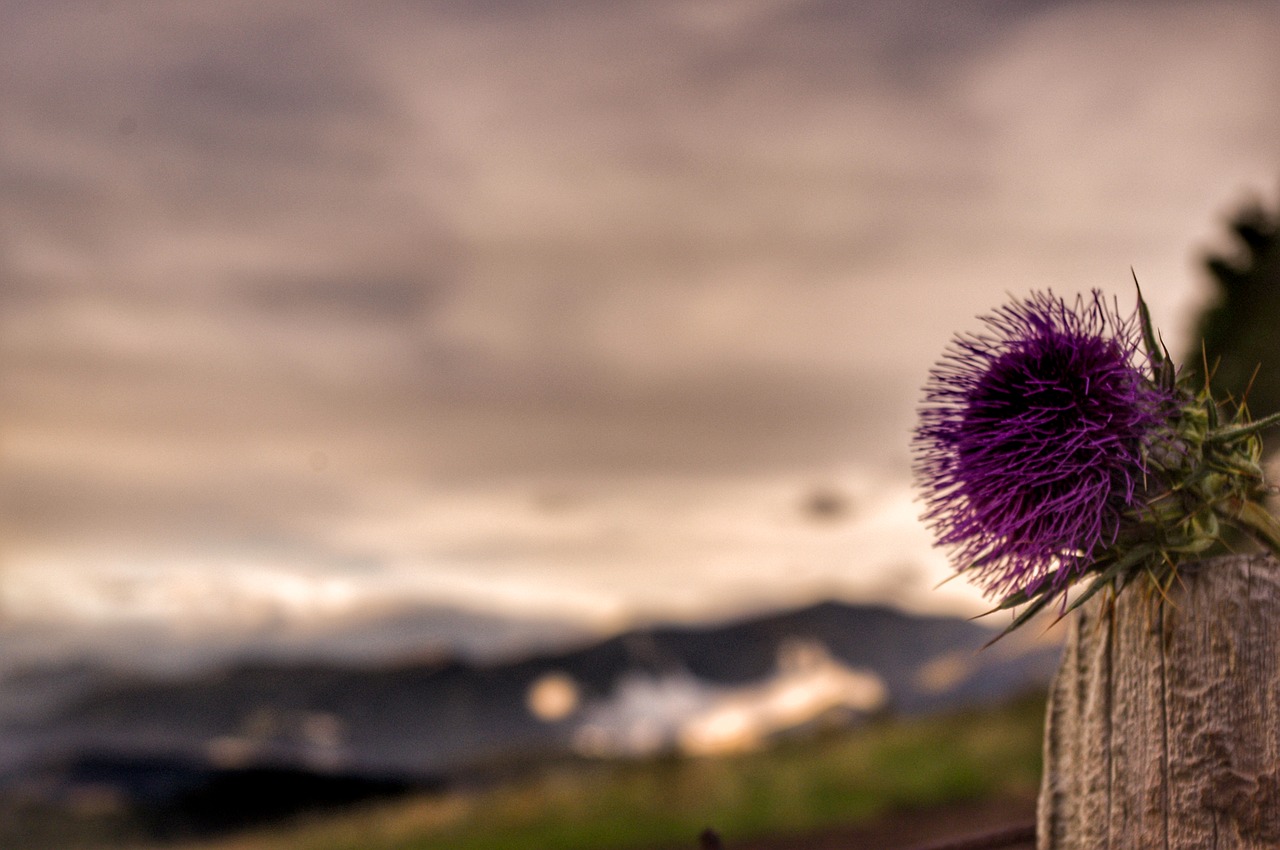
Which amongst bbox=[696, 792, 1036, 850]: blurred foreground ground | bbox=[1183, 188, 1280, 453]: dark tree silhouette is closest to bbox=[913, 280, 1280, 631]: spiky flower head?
bbox=[696, 792, 1036, 850]: blurred foreground ground

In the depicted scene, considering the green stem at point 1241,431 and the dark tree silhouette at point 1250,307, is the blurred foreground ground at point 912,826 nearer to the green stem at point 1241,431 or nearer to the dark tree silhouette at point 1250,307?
the dark tree silhouette at point 1250,307

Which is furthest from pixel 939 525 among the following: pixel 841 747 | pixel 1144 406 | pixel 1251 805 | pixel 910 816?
pixel 841 747

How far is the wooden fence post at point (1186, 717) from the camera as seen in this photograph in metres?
2.65

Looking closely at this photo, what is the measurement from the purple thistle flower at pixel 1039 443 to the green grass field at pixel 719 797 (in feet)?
47.8

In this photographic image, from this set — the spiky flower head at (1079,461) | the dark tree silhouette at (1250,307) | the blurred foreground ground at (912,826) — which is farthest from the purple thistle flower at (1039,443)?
the dark tree silhouette at (1250,307)

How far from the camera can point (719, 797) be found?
60.1 ft

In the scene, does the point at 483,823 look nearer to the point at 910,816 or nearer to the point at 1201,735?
the point at 910,816

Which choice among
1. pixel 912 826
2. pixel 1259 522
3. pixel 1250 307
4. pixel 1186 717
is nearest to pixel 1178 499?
pixel 1259 522

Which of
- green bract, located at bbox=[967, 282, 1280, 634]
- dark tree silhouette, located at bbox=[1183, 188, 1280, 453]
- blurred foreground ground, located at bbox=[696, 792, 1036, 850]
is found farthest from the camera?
dark tree silhouette, located at bbox=[1183, 188, 1280, 453]

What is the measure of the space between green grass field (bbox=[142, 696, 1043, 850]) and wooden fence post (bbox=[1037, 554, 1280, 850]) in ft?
47.0

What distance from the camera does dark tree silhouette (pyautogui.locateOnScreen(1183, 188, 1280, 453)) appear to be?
1711 cm

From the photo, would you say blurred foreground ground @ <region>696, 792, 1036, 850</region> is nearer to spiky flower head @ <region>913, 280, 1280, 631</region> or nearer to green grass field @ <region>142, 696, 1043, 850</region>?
green grass field @ <region>142, 696, 1043, 850</region>

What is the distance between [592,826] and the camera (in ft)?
57.7

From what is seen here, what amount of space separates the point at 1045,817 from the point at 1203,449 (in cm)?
117
